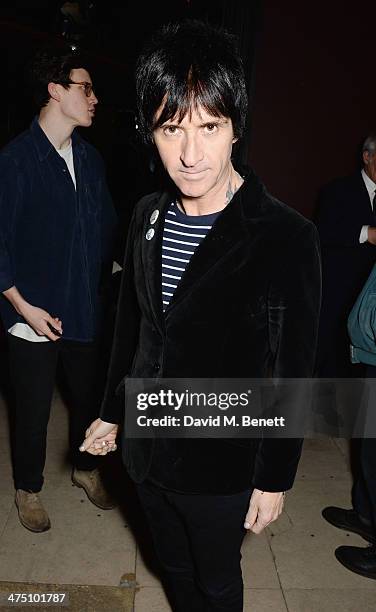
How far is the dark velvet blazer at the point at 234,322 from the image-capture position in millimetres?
1234

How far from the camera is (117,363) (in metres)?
1.65

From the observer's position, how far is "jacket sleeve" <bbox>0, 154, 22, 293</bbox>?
215 centimetres

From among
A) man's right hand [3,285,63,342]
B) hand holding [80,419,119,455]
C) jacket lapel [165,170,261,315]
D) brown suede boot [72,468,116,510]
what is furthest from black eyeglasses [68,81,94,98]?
brown suede boot [72,468,116,510]

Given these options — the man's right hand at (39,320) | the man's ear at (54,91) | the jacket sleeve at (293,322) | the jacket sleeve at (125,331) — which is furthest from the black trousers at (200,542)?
the man's ear at (54,91)

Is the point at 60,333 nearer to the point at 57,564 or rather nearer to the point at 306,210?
the point at 57,564

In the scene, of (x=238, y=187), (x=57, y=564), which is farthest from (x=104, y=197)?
(x=57, y=564)

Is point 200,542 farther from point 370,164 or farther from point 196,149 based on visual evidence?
point 370,164

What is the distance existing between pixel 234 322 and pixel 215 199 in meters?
0.30

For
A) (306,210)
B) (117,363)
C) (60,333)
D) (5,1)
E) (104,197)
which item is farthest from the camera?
(5,1)

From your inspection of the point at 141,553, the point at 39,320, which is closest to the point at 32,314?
the point at 39,320

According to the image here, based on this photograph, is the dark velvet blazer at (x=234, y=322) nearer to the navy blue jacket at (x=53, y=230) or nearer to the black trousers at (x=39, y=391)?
the navy blue jacket at (x=53, y=230)

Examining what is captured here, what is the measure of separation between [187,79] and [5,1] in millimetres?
5781

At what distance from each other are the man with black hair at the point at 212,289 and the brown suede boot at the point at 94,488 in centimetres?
125

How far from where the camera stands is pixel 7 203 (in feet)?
7.08
